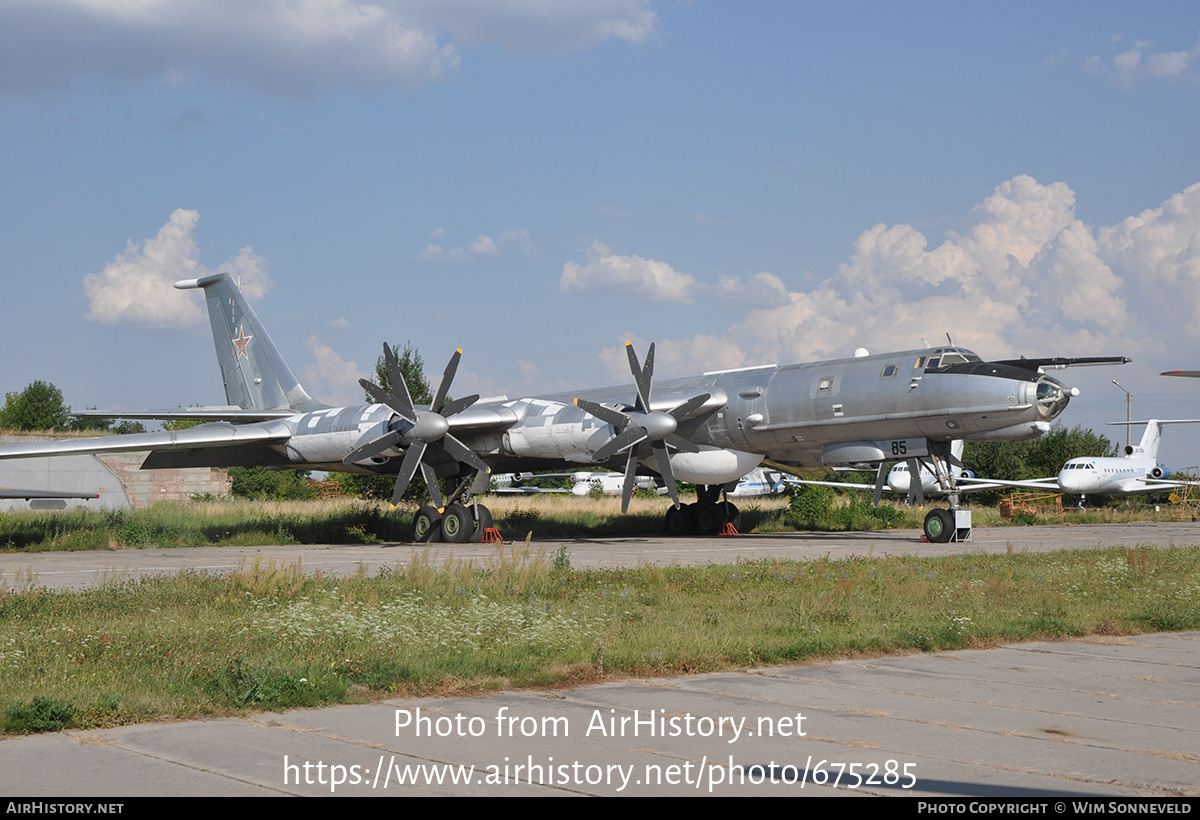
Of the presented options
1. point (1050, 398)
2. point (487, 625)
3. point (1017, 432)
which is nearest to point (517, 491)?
point (1017, 432)

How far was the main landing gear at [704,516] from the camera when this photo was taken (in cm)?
2842

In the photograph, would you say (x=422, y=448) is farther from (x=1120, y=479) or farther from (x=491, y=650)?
(x=1120, y=479)

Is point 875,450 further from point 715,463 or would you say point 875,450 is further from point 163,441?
point 163,441

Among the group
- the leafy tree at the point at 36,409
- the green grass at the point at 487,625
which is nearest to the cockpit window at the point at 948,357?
the green grass at the point at 487,625

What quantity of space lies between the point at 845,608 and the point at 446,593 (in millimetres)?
4128

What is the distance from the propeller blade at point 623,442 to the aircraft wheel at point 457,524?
3.71 meters

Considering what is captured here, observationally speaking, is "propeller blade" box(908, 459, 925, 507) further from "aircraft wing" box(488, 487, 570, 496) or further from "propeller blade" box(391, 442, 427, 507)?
"aircraft wing" box(488, 487, 570, 496)

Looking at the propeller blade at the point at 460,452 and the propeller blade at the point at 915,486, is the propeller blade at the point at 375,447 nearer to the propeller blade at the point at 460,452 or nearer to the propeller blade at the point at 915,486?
the propeller blade at the point at 460,452

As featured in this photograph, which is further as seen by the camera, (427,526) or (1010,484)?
(1010,484)

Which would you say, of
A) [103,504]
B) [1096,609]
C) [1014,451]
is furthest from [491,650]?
[1014,451]

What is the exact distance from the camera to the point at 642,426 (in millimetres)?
22562

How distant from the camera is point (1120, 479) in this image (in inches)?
1706

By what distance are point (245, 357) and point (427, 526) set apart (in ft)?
25.5

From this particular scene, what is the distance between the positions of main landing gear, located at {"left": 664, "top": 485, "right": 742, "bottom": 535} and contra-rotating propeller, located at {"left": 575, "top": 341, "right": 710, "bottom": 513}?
16.4ft
